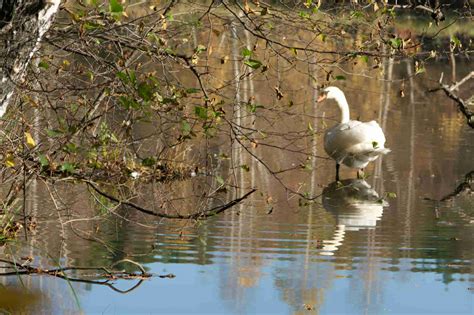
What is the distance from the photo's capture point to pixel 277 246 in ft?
29.5

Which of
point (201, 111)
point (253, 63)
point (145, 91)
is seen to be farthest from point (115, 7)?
point (253, 63)

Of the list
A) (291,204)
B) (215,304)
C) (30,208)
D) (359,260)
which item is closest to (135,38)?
(215,304)

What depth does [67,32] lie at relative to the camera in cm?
601

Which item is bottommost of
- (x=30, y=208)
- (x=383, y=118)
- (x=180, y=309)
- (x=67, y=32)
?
(x=180, y=309)

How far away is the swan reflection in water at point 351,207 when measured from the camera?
950 centimetres

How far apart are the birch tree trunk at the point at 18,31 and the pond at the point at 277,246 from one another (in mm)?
1662

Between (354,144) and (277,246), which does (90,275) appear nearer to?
(277,246)

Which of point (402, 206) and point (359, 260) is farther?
point (402, 206)

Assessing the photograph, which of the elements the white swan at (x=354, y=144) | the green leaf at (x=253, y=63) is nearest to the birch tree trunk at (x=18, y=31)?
the green leaf at (x=253, y=63)

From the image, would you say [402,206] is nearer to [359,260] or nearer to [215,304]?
[359,260]

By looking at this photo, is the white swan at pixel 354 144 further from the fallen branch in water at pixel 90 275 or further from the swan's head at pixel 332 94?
the fallen branch in water at pixel 90 275

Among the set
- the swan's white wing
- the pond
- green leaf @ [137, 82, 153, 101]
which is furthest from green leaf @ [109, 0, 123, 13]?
the swan's white wing

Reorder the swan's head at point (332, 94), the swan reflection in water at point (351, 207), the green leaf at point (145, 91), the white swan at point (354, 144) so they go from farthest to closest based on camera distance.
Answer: the swan's head at point (332, 94) < the white swan at point (354, 144) < the swan reflection in water at point (351, 207) < the green leaf at point (145, 91)

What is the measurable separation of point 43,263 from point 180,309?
1.34 m
